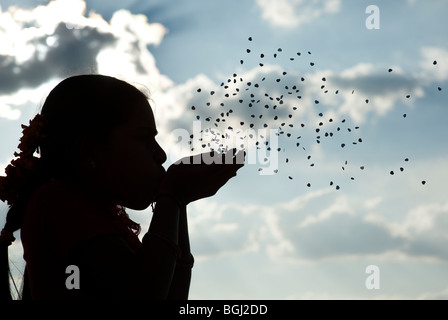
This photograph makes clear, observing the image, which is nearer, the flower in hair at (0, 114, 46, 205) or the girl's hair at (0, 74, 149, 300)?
the girl's hair at (0, 74, 149, 300)

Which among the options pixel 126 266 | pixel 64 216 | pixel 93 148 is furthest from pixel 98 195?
pixel 126 266

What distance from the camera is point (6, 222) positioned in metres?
4.97

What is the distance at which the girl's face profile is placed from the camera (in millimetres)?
4633

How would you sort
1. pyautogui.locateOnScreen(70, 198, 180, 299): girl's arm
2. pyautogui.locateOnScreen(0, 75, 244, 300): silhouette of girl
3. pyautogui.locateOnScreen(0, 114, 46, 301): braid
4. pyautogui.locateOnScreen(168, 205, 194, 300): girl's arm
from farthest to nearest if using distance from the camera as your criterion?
1. pyautogui.locateOnScreen(168, 205, 194, 300): girl's arm
2. pyautogui.locateOnScreen(0, 114, 46, 301): braid
3. pyautogui.locateOnScreen(0, 75, 244, 300): silhouette of girl
4. pyautogui.locateOnScreen(70, 198, 180, 299): girl's arm

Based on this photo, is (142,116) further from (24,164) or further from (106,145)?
(24,164)

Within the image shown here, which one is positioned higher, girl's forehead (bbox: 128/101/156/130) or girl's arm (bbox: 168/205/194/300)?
girl's forehead (bbox: 128/101/156/130)

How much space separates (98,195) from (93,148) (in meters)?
0.37

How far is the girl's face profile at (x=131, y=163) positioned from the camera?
4633mm

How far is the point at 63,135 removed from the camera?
4.82 metres

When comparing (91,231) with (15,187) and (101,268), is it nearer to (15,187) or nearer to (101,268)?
(101,268)

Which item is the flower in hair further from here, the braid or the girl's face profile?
the girl's face profile

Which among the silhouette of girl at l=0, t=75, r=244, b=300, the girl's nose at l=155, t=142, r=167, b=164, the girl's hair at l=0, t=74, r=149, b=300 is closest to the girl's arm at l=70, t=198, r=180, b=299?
the silhouette of girl at l=0, t=75, r=244, b=300
